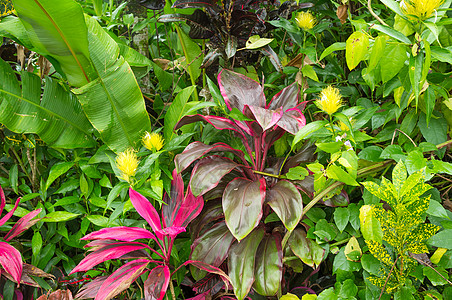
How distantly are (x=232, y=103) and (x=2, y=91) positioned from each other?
3.06ft

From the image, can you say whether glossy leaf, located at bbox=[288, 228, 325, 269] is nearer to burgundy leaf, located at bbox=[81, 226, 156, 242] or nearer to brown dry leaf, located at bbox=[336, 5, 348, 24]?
burgundy leaf, located at bbox=[81, 226, 156, 242]

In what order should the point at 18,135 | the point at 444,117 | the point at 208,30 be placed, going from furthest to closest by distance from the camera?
the point at 18,135
the point at 208,30
the point at 444,117

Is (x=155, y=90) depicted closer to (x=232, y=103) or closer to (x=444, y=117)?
(x=232, y=103)

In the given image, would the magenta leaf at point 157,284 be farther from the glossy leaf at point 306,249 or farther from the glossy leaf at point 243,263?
the glossy leaf at point 306,249

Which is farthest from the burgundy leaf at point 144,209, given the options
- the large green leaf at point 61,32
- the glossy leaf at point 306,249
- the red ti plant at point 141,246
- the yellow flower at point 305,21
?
the yellow flower at point 305,21

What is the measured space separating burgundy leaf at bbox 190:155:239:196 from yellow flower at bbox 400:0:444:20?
27.9 inches

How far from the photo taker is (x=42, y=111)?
147cm

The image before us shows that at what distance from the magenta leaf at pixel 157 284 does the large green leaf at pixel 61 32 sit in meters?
0.88

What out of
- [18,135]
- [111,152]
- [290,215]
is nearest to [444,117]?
[290,215]

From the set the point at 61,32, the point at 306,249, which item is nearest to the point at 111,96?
the point at 61,32

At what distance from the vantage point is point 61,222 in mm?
1563

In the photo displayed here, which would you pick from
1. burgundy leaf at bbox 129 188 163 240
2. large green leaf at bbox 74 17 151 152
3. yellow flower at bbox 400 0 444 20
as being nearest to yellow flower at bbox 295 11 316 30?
yellow flower at bbox 400 0 444 20

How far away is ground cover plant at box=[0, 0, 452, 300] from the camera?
106 centimetres

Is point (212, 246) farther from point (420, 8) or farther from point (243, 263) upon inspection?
point (420, 8)
